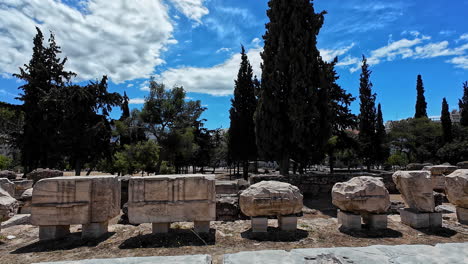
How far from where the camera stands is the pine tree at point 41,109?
1927 centimetres

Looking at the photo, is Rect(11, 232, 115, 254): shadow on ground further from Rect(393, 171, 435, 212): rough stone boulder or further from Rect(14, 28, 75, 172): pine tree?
Rect(14, 28, 75, 172): pine tree

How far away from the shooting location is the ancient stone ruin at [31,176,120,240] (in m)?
4.26

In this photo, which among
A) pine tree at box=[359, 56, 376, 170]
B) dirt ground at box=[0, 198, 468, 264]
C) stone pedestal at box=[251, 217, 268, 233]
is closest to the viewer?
dirt ground at box=[0, 198, 468, 264]

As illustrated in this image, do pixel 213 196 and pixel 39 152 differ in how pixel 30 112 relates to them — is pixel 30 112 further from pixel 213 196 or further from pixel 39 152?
pixel 213 196

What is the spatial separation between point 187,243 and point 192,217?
1.39ft

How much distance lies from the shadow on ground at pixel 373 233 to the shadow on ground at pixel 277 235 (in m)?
0.75

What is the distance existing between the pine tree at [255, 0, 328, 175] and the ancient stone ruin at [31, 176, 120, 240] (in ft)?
32.6

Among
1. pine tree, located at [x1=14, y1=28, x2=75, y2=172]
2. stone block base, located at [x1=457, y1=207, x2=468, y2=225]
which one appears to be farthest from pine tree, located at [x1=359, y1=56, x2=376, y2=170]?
pine tree, located at [x1=14, y1=28, x2=75, y2=172]

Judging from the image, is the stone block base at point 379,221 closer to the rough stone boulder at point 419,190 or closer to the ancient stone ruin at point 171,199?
the rough stone boulder at point 419,190

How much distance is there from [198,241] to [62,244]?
2143 millimetres

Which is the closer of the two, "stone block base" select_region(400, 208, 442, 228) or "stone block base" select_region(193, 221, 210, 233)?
"stone block base" select_region(193, 221, 210, 233)

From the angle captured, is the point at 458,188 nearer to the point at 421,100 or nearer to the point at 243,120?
the point at 243,120

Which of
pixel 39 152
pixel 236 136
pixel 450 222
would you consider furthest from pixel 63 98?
pixel 450 222

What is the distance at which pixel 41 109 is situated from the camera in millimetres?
19297
